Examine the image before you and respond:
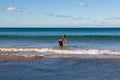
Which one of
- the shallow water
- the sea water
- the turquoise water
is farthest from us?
the turquoise water

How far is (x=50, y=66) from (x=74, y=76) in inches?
127

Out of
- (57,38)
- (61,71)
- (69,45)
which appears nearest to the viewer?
(61,71)

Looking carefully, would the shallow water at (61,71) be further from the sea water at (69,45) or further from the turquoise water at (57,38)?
the turquoise water at (57,38)

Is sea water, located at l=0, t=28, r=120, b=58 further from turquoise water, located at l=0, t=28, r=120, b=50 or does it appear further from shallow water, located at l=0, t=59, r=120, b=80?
A: shallow water, located at l=0, t=59, r=120, b=80

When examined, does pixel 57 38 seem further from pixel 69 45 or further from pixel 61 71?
pixel 61 71

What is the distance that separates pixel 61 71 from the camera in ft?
51.1

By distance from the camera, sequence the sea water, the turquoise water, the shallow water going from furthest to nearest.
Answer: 1. the turquoise water
2. the sea water
3. the shallow water

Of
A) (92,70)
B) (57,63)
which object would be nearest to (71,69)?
(92,70)

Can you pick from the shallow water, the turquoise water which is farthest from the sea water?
the shallow water

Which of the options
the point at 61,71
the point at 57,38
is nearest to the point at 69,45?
the point at 61,71

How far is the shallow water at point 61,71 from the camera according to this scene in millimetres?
14055

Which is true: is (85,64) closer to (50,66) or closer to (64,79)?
(50,66)

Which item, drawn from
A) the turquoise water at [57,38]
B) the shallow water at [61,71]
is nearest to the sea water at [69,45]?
the turquoise water at [57,38]

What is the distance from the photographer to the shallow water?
46.1 ft
